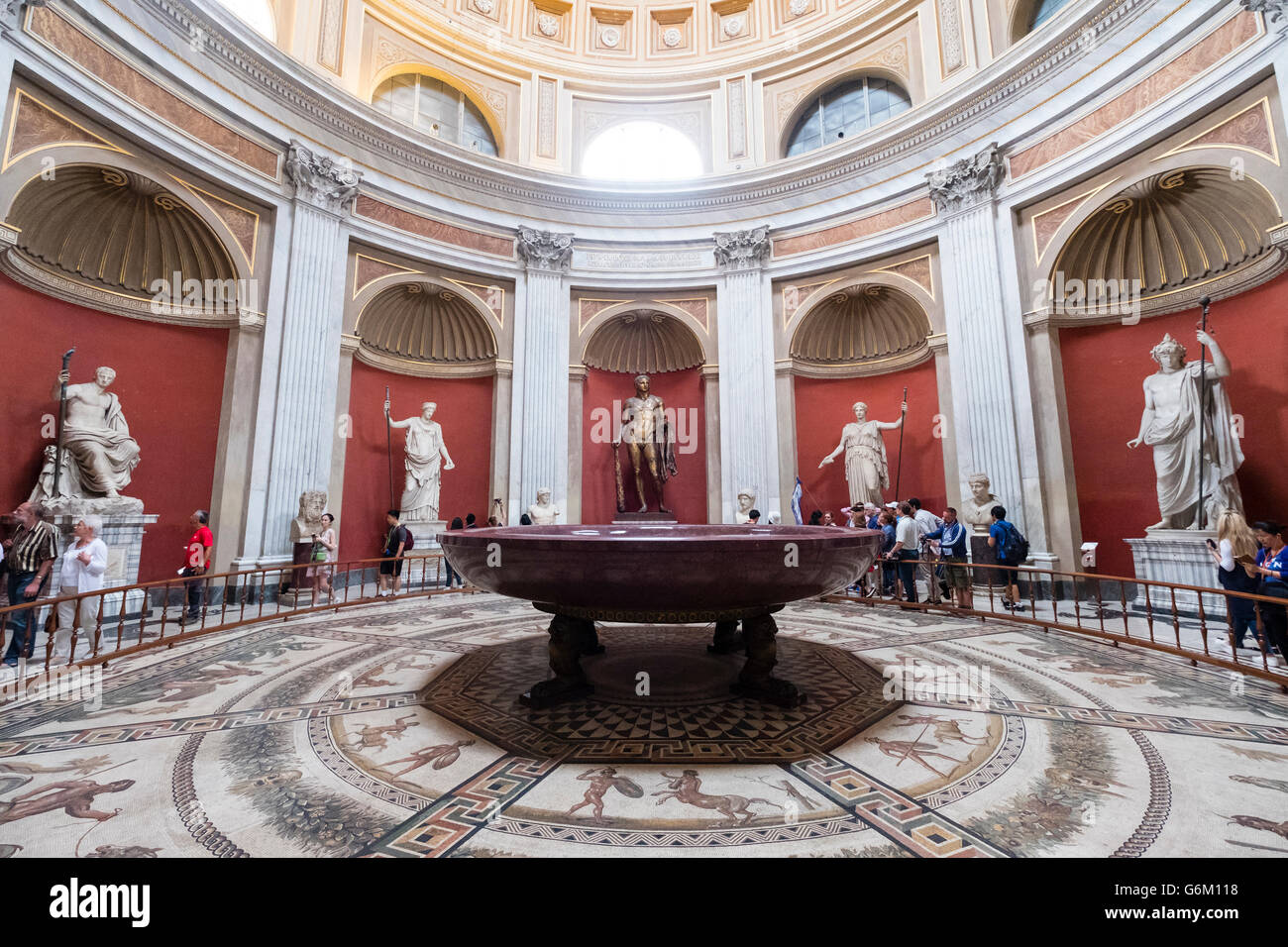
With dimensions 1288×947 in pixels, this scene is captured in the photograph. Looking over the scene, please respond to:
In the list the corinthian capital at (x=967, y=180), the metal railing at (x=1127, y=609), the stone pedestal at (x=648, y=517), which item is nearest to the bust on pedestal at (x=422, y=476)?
the stone pedestal at (x=648, y=517)

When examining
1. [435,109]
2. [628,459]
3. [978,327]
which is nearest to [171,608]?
[628,459]

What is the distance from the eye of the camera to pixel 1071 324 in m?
7.55

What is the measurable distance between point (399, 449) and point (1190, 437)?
1101 cm

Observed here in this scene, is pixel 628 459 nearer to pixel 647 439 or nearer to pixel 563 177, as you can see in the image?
pixel 647 439

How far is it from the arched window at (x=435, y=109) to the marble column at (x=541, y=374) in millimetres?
2474

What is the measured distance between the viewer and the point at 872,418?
999cm

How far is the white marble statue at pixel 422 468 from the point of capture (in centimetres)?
891

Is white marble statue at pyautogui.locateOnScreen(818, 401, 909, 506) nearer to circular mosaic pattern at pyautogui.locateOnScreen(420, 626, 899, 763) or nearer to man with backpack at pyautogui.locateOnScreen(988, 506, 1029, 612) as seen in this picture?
man with backpack at pyautogui.locateOnScreen(988, 506, 1029, 612)

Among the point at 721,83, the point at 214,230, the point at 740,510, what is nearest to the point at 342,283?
the point at 214,230

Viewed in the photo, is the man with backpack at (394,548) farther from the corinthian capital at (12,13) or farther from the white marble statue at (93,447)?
the corinthian capital at (12,13)

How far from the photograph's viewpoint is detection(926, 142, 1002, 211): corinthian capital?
7898mm

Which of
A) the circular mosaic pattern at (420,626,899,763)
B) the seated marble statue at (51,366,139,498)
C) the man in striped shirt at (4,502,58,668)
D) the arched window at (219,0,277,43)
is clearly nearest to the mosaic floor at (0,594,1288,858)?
the circular mosaic pattern at (420,626,899,763)

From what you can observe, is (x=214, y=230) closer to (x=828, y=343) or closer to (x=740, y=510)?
(x=740, y=510)

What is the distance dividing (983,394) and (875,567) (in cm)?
329
